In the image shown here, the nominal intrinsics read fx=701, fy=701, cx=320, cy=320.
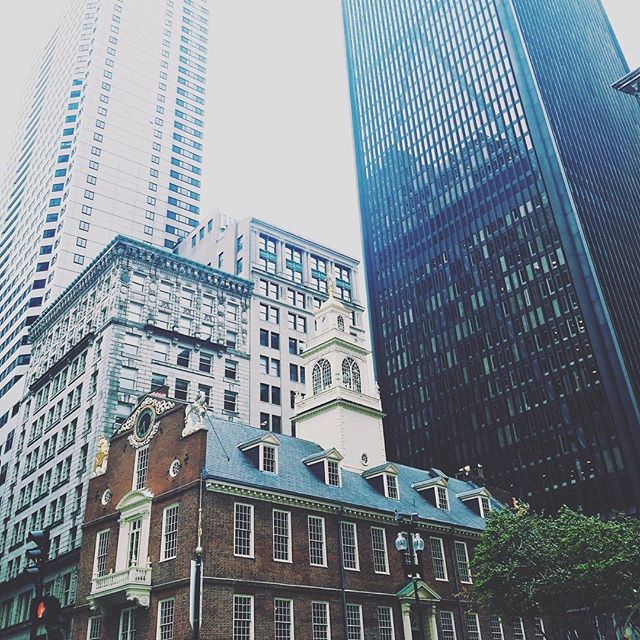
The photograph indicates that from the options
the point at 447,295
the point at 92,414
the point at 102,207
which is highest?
the point at 102,207

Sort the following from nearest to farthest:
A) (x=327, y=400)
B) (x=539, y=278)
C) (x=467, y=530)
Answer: (x=467, y=530) → (x=327, y=400) → (x=539, y=278)

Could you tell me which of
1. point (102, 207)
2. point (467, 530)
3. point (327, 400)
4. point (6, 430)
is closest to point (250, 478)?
point (327, 400)

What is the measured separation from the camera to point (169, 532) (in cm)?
3778

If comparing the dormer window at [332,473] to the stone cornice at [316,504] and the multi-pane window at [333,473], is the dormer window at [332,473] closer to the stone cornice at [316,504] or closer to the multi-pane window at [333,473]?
the multi-pane window at [333,473]

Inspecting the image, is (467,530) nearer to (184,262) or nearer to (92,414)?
(92,414)

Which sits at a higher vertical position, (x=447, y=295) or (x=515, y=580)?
(x=447, y=295)

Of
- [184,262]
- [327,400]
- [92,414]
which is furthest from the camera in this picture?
[184,262]

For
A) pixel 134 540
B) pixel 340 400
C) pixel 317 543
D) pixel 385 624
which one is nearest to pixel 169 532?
pixel 134 540

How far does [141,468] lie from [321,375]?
1880cm

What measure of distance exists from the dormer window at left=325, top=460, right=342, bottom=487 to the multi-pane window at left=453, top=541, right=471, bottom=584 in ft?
34.1

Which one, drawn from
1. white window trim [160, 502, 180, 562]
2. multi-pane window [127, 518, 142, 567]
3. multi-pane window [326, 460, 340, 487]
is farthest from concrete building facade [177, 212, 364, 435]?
white window trim [160, 502, 180, 562]

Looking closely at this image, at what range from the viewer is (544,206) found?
102000mm

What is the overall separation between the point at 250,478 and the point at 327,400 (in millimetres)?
15718

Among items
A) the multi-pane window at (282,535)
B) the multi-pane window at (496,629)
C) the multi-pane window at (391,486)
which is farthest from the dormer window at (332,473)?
the multi-pane window at (496,629)
